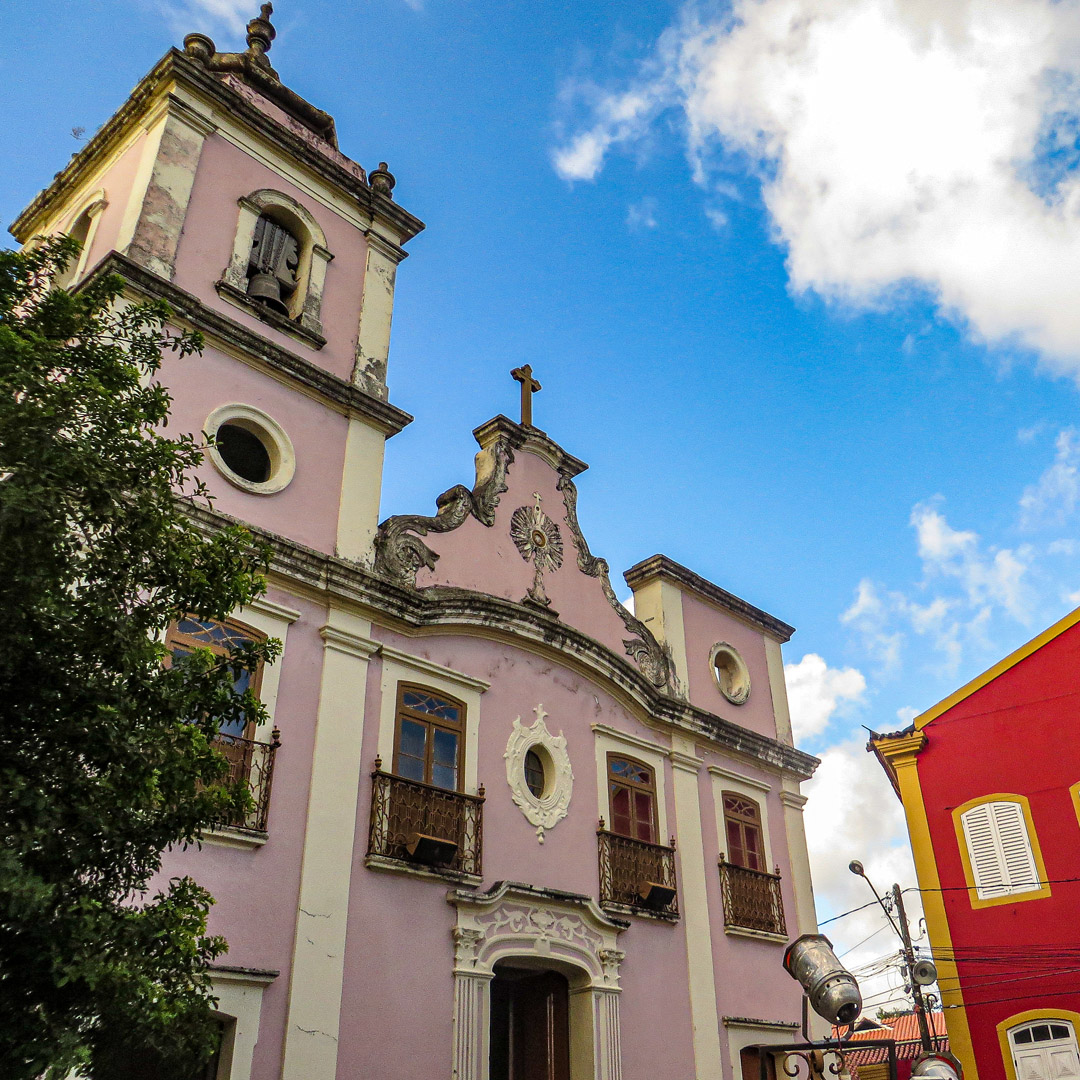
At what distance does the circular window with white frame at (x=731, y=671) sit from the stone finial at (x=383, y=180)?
855 cm

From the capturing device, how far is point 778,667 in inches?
694

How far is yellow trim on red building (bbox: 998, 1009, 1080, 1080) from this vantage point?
14.7m

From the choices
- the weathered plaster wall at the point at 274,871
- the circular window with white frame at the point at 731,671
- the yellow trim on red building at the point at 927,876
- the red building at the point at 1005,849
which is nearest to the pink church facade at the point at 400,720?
the weathered plaster wall at the point at 274,871

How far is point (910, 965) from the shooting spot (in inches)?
582

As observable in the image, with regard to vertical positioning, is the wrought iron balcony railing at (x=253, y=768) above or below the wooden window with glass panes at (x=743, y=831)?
below

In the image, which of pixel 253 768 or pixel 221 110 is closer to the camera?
pixel 253 768

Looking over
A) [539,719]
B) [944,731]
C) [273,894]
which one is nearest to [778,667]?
[944,731]

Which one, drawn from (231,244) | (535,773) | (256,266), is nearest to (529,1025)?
(535,773)

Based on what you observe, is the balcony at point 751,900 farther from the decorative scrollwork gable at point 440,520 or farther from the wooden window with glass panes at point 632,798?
the decorative scrollwork gable at point 440,520

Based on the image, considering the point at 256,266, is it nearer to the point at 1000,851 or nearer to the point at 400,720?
the point at 400,720

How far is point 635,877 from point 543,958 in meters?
2.01

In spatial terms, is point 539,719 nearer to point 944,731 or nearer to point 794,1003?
point 794,1003

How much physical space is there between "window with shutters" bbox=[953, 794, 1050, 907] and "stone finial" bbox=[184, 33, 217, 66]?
16.0m

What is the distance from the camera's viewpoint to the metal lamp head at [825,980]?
912 cm
